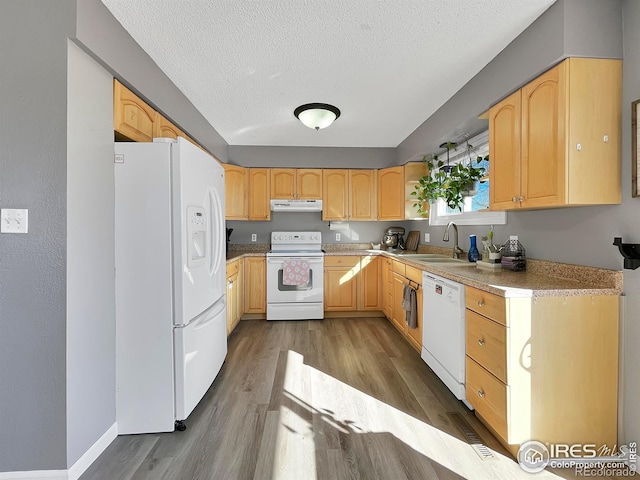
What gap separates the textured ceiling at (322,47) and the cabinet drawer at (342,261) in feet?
5.93

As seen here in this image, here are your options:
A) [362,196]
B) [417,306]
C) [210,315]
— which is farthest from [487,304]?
[362,196]

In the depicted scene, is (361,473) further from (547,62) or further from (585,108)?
(547,62)

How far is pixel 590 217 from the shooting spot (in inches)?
62.3

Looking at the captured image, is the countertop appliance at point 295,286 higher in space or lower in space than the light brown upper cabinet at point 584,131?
lower

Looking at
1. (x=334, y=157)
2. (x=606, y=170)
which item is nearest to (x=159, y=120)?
(x=334, y=157)

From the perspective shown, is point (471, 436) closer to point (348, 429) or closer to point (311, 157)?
point (348, 429)

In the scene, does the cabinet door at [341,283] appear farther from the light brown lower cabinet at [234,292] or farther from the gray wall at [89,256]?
the gray wall at [89,256]

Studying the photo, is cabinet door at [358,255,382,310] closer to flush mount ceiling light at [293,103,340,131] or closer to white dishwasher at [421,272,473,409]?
white dishwasher at [421,272,473,409]

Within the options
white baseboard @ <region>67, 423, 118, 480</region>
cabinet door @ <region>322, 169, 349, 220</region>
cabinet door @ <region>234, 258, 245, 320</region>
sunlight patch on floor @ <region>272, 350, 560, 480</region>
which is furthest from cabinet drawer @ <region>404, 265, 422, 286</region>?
white baseboard @ <region>67, 423, 118, 480</region>

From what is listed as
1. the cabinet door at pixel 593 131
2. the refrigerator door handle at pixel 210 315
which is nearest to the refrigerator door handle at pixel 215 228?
the refrigerator door handle at pixel 210 315

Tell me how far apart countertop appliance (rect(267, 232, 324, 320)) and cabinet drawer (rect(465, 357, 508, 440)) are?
216cm

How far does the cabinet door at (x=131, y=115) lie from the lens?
169cm

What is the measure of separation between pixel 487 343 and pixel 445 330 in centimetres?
47

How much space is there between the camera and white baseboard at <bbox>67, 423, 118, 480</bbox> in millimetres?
1369
